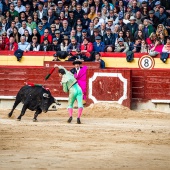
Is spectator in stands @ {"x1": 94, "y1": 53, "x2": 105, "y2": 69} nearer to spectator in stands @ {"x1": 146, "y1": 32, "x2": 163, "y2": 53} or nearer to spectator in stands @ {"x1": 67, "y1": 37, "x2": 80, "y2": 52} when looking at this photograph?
spectator in stands @ {"x1": 67, "y1": 37, "x2": 80, "y2": 52}

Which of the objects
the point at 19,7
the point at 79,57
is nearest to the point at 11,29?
the point at 19,7

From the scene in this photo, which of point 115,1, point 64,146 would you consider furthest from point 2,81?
point 64,146

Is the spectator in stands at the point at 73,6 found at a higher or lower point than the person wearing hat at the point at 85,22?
higher

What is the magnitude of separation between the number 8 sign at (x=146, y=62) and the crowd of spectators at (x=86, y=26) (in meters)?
0.17

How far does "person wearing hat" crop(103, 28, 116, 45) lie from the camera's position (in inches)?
778

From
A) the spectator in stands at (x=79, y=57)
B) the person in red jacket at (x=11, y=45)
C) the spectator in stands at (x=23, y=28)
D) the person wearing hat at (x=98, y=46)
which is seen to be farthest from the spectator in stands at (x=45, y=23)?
the person wearing hat at (x=98, y=46)

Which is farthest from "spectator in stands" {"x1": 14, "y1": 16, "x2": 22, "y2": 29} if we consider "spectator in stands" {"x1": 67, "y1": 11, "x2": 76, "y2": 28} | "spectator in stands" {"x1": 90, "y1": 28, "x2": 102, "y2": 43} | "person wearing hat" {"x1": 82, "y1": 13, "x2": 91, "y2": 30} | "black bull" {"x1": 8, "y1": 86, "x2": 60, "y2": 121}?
"black bull" {"x1": 8, "y1": 86, "x2": 60, "y2": 121}

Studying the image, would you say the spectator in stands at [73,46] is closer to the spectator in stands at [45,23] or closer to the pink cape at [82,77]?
the pink cape at [82,77]

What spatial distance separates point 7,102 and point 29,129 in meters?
5.45

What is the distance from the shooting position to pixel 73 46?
788 inches

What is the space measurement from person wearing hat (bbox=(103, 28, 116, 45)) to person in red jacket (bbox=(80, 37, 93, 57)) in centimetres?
39

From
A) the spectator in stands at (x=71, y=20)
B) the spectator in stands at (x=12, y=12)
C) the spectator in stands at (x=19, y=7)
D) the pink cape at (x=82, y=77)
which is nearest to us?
the pink cape at (x=82, y=77)

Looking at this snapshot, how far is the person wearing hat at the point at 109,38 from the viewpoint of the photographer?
19766 mm

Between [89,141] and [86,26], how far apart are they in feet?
23.6
